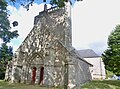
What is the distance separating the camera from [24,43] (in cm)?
2650

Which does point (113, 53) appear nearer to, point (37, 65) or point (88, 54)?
point (37, 65)

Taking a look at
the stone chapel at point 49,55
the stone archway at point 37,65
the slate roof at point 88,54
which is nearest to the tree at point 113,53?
the stone chapel at point 49,55

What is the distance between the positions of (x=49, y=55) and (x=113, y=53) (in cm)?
1420

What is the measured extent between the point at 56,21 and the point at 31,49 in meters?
6.46

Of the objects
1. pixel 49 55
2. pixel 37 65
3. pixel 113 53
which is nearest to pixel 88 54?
pixel 113 53

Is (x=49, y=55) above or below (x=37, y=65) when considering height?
above

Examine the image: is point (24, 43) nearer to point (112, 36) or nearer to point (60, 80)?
point (60, 80)

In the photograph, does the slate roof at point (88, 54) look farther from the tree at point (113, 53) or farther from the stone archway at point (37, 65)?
the stone archway at point (37, 65)

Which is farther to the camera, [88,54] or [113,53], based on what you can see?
[88,54]

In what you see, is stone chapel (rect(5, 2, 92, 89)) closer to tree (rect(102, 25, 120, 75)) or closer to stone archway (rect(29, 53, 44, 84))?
stone archway (rect(29, 53, 44, 84))

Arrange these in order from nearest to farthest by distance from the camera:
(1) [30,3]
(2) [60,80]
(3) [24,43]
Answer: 1. (1) [30,3]
2. (2) [60,80]
3. (3) [24,43]

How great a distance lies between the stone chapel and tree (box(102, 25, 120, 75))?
7.87 metres

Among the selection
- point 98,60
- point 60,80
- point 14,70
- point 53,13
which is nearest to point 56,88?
point 60,80

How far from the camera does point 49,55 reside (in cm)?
2161
